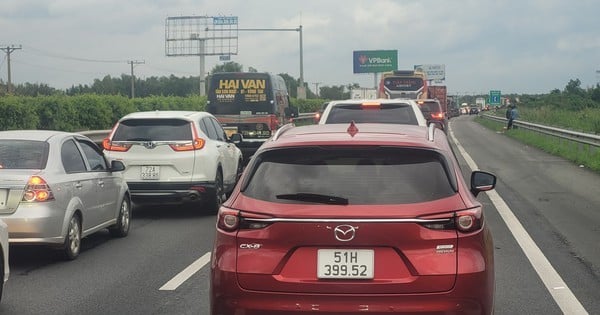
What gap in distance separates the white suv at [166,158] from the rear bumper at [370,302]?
788cm

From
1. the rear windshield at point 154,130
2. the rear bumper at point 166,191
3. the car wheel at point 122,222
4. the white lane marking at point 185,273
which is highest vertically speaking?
the rear windshield at point 154,130

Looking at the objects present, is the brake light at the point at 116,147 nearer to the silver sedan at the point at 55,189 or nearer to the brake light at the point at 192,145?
the brake light at the point at 192,145

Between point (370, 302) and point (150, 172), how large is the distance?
844cm

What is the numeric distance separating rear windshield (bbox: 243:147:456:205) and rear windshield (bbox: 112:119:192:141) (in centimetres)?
778

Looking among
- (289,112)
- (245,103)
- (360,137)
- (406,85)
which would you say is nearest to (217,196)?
(360,137)

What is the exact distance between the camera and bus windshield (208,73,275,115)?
79.1ft

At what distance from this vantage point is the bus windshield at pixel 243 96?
Answer: 24.1 metres

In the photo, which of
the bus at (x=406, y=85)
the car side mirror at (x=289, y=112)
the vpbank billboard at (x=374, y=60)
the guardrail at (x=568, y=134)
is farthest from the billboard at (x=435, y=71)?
the car side mirror at (x=289, y=112)

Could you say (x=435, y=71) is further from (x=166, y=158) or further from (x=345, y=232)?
(x=345, y=232)

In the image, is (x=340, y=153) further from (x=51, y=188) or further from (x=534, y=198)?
(x=534, y=198)

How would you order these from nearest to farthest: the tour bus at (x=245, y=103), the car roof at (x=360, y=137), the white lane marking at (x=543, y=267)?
the car roof at (x=360, y=137) → the white lane marking at (x=543, y=267) → the tour bus at (x=245, y=103)

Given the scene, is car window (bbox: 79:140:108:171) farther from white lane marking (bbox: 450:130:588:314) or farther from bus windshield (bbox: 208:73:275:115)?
bus windshield (bbox: 208:73:275:115)

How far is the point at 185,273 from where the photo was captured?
810 centimetres

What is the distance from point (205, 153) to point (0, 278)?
6.08 metres
